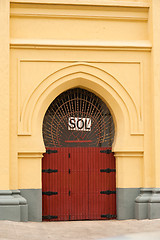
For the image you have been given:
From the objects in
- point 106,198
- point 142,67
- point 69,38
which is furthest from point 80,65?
point 106,198

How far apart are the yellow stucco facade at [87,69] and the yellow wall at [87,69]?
0.07 feet

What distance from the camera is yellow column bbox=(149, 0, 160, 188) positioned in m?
12.7

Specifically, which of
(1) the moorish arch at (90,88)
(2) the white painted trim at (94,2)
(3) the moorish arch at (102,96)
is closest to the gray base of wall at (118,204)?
(3) the moorish arch at (102,96)

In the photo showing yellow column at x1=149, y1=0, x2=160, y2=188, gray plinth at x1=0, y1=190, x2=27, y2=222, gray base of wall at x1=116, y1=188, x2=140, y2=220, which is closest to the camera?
gray plinth at x1=0, y1=190, x2=27, y2=222

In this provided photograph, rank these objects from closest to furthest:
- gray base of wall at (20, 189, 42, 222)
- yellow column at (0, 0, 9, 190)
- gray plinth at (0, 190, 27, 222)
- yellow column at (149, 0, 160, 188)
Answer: gray plinth at (0, 190, 27, 222) < yellow column at (0, 0, 9, 190) < gray base of wall at (20, 189, 42, 222) < yellow column at (149, 0, 160, 188)

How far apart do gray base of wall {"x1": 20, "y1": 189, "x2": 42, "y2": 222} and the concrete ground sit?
26 cm

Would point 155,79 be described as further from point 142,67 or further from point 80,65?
point 80,65

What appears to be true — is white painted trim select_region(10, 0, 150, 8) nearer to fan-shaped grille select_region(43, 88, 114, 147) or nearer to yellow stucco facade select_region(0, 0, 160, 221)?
yellow stucco facade select_region(0, 0, 160, 221)

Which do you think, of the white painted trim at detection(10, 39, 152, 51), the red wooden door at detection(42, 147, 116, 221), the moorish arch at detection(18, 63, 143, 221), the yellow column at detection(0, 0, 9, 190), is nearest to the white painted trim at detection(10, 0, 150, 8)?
the yellow column at detection(0, 0, 9, 190)

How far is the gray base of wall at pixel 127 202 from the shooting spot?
42.1 feet

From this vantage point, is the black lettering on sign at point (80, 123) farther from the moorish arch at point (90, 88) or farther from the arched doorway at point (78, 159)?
the moorish arch at point (90, 88)

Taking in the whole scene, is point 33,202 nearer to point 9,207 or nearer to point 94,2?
point 9,207

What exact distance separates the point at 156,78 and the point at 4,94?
3.51 metres

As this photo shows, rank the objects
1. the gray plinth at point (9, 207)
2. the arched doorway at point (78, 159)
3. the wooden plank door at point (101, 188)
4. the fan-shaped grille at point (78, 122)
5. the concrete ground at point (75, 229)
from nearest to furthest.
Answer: the concrete ground at point (75, 229), the gray plinth at point (9, 207), the arched doorway at point (78, 159), the wooden plank door at point (101, 188), the fan-shaped grille at point (78, 122)
